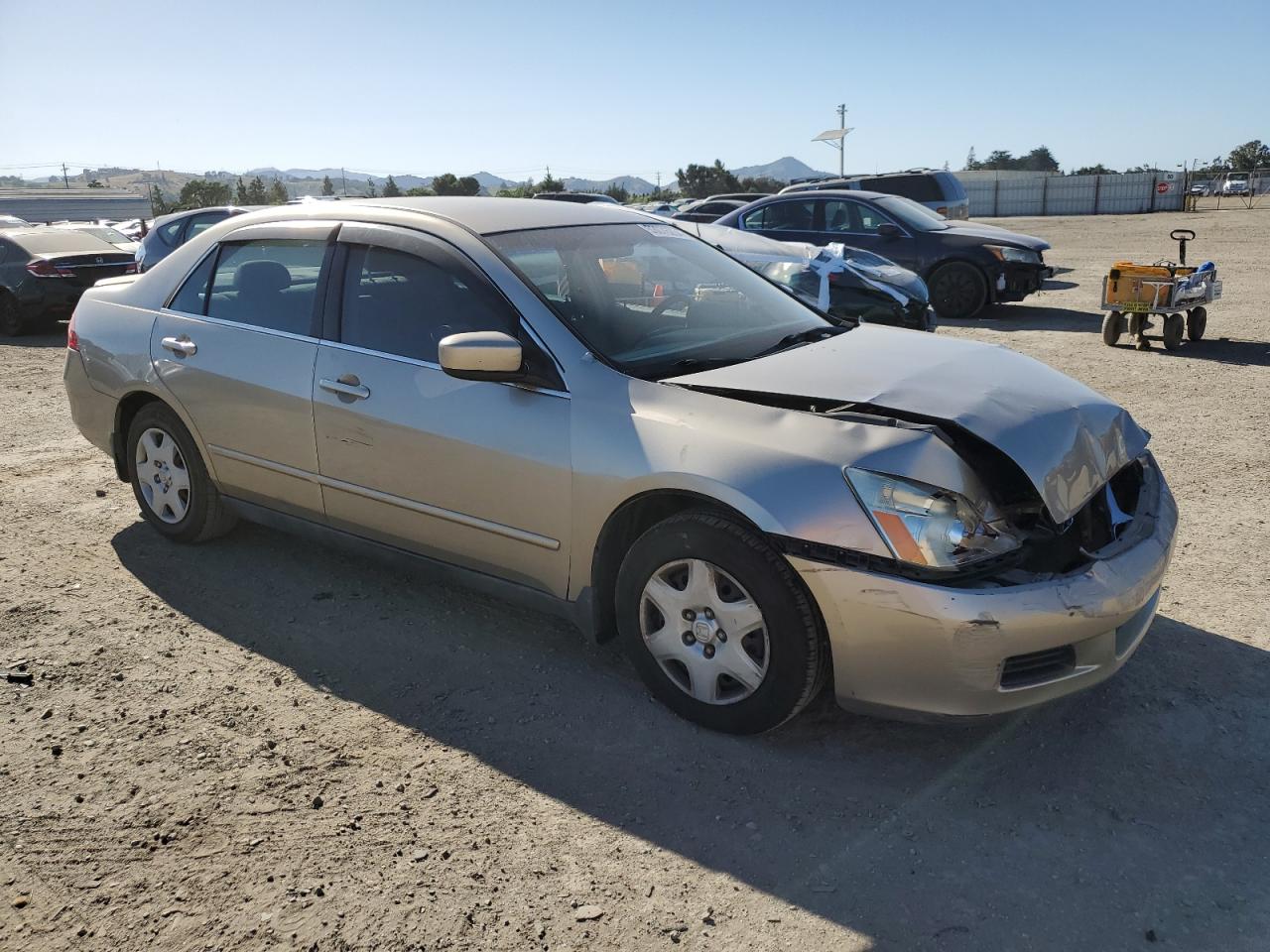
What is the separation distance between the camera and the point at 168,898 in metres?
2.58

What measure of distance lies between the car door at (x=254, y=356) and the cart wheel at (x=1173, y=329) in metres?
8.50

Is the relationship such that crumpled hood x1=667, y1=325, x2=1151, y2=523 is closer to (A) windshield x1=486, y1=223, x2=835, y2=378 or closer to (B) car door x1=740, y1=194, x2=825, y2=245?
(A) windshield x1=486, y1=223, x2=835, y2=378

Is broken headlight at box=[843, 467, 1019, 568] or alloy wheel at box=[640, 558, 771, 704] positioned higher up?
broken headlight at box=[843, 467, 1019, 568]

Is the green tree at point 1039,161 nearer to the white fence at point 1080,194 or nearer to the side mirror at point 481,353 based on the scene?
the white fence at point 1080,194

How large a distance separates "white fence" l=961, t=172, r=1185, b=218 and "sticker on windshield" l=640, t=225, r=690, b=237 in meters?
40.4

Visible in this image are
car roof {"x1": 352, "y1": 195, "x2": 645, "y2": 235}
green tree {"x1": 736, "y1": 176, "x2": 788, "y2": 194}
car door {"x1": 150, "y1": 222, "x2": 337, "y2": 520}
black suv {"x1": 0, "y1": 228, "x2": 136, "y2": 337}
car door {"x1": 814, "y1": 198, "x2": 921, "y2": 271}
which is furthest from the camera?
green tree {"x1": 736, "y1": 176, "x2": 788, "y2": 194}

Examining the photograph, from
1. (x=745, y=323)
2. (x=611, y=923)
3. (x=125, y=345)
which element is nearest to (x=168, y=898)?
(x=611, y=923)

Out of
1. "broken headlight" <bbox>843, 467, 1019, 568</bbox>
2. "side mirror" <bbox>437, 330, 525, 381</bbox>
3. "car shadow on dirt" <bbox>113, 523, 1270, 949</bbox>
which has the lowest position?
"car shadow on dirt" <bbox>113, 523, 1270, 949</bbox>

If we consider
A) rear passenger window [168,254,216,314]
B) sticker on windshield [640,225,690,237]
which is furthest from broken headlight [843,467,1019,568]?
rear passenger window [168,254,216,314]

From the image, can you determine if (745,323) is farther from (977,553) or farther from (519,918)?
(519,918)

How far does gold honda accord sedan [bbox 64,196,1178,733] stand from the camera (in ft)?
9.40

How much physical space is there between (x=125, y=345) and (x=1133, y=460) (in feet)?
14.6

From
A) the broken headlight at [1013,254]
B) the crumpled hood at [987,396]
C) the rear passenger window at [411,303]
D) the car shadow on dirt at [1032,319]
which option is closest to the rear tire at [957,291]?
the car shadow on dirt at [1032,319]

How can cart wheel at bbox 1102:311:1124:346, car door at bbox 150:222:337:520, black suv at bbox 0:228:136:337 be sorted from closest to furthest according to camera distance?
car door at bbox 150:222:337:520
cart wheel at bbox 1102:311:1124:346
black suv at bbox 0:228:136:337
